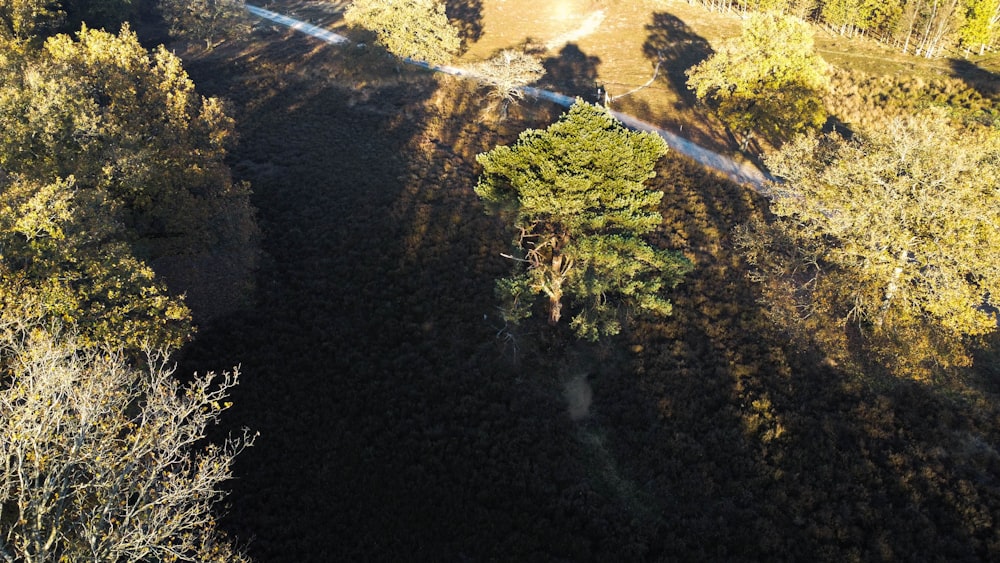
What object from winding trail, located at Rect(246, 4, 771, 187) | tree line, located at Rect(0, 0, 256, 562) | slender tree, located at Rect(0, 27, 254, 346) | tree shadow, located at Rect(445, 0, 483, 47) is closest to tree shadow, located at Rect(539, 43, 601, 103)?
winding trail, located at Rect(246, 4, 771, 187)

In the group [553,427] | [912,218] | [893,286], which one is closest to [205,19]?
[553,427]

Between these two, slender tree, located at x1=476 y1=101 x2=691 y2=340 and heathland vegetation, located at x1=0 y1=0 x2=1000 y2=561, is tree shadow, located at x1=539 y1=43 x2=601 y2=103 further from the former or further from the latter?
slender tree, located at x1=476 y1=101 x2=691 y2=340

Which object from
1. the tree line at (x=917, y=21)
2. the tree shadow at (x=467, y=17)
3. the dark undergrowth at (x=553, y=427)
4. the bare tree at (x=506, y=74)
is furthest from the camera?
the tree shadow at (x=467, y=17)

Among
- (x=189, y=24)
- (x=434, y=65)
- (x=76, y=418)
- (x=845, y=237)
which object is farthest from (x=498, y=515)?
(x=189, y=24)

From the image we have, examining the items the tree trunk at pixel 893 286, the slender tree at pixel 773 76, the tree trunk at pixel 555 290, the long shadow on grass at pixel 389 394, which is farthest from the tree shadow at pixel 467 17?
the tree trunk at pixel 893 286

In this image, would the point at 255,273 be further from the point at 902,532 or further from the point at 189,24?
the point at 189,24

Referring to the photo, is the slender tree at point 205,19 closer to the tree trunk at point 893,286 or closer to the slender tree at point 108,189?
the slender tree at point 108,189
